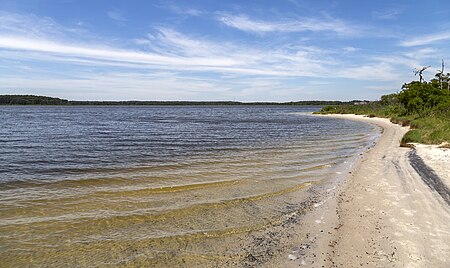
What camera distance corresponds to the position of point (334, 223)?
25.8 feet

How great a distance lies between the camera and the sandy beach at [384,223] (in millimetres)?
5961

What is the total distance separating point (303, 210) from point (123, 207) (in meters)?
4.86

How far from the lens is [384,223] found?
7656 mm

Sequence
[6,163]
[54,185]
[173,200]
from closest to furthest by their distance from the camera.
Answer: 1. [173,200]
2. [54,185]
3. [6,163]

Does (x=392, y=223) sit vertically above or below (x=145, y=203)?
above

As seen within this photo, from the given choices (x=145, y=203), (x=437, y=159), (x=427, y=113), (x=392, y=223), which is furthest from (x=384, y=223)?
(x=427, y=113)

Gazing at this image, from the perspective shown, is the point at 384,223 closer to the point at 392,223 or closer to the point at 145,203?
the point at 392,223

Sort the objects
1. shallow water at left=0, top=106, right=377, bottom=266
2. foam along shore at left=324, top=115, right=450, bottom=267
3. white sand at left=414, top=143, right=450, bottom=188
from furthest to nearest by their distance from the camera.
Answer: white sand at left=414, top=143, right=450, bottom=188 → shallow water at left=0, top=106, right=377, bottom=266 → foam along shore at left=324, top=115, right=450, bottom=267

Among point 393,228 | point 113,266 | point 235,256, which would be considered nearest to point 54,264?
point 113,266

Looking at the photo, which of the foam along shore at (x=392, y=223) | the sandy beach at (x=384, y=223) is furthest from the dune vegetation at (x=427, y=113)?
the foam along shore at (x=392, y=223)

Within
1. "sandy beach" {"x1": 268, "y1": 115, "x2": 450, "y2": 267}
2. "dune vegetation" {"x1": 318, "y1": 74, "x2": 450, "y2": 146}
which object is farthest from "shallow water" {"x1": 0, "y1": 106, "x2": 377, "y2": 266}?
"dune vegetation" {"x1": 318, "y1": 74, "x2": 450, "y2": 146}

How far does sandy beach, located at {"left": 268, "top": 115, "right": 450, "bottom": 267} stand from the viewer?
596cm

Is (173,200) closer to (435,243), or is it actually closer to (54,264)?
(54,264)

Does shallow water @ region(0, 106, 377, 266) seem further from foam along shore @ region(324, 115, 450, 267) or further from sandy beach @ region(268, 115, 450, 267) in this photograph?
foam along shore @ region(324, 115, 450, 267)
